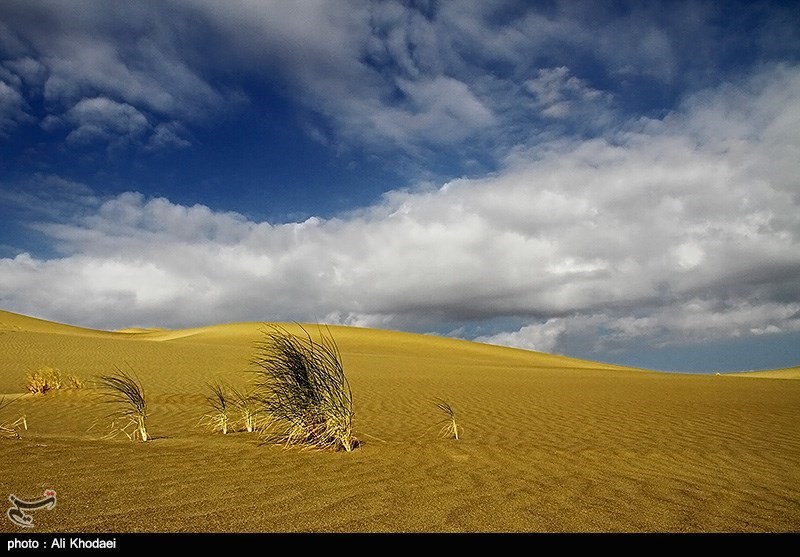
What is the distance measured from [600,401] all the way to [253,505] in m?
11.9

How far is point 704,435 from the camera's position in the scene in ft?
27.3

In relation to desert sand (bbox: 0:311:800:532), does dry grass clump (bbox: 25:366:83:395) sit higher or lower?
higher

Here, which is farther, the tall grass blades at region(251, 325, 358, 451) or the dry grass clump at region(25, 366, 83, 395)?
the dry grass clump at region(25, 366, 83, 395)

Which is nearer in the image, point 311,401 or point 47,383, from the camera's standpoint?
point 311,401

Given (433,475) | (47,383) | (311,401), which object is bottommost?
(433,475)

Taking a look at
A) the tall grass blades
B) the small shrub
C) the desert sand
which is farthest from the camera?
the small shrub

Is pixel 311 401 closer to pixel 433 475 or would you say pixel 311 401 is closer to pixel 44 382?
pixel 433 475

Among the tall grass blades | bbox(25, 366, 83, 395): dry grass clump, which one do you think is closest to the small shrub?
bbox(25, 366, 83, 395): dry grass clump

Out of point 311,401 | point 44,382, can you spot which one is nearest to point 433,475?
point 311,401

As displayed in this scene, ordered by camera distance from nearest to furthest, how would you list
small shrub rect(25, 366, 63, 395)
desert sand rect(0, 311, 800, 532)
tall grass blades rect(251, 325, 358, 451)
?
desert sand rect(0, 311, 800, 532)
tall grass blades rect(251, 325, 358, 451)
small shrub rect(25, 366, 63, 395)

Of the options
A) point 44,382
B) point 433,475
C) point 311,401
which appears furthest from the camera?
point 44,382

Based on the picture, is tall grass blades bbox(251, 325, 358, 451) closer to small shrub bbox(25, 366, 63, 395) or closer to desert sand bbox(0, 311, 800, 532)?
desert sand bbox(0, 311, 800, 532)

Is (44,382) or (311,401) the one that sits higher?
(311,401)
